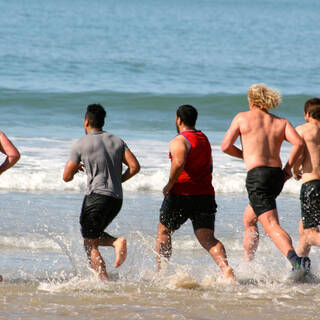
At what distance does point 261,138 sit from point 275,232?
83 cm

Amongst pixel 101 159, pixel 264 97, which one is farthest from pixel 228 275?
pixel 264 97

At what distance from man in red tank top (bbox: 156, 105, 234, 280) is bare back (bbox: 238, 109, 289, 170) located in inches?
15.3

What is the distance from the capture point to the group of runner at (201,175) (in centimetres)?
571

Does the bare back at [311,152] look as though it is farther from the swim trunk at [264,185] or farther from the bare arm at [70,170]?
the bare arm at [70,170]

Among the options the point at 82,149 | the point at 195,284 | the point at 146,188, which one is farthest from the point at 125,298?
the point at 146,188

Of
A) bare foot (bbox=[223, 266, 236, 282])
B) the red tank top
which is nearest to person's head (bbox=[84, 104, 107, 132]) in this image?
the red tank top

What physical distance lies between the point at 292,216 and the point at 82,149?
4.44 meters

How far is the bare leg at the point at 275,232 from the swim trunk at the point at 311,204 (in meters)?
0.33

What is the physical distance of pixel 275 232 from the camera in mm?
6008

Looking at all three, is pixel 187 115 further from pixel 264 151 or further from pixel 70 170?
pixel 70 170

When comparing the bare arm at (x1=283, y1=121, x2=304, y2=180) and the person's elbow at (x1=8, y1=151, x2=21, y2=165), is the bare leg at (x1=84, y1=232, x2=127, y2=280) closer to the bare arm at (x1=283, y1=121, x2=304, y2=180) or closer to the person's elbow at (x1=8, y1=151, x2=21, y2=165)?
the person's elbow at (x1=8, y1=151, x2=21, y2=165)

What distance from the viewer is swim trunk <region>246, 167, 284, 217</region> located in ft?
19.9

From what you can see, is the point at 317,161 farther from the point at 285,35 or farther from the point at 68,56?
the point at 285,35

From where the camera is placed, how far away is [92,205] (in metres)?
5.70
